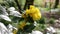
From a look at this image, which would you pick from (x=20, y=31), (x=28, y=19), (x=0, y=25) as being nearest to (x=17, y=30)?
(x=20, y=31)

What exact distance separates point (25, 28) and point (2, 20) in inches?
8.2

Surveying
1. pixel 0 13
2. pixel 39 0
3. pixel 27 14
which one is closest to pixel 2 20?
pixel 0 13

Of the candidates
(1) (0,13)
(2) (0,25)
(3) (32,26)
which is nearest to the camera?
(2) (0,25)

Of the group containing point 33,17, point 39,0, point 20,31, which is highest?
point 33,17

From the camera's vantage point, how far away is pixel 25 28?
4.42 ft

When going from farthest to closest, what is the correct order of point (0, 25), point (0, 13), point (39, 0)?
point (39, 0) < point (0, 13) < point (0, 25)

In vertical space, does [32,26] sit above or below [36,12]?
below

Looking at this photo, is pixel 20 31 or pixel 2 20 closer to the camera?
pixel 2 20

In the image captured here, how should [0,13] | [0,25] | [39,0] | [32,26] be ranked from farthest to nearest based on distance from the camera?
[39,0]
[32,26]
[0,13]
[0,25]

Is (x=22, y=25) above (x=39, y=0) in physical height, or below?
above

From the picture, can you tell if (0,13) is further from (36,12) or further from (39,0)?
A: (39,0)

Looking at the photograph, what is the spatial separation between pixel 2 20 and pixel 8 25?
0.09 meters

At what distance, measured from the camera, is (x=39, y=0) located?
52.2 feet

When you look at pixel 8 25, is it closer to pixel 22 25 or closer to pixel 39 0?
pixel 22 25
